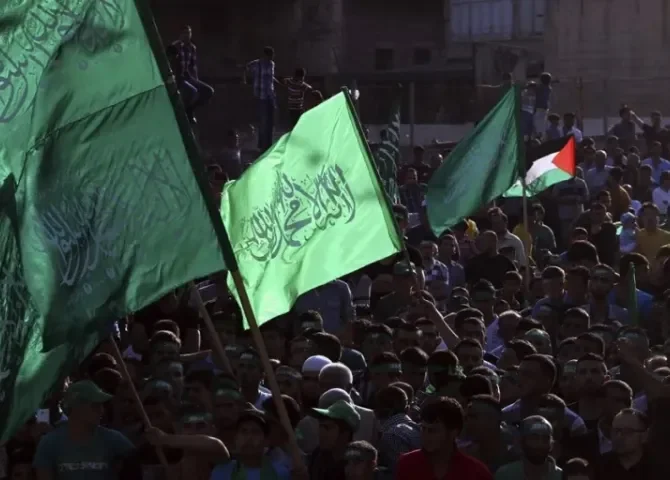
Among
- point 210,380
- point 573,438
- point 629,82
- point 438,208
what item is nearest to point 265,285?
point 210,380

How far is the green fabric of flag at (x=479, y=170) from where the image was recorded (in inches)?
593

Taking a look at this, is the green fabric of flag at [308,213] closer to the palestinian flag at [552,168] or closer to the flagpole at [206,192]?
the flagpole at [206,192]

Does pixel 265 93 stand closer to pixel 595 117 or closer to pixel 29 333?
pixel 595 117

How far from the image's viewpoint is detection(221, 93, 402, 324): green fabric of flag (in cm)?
1115

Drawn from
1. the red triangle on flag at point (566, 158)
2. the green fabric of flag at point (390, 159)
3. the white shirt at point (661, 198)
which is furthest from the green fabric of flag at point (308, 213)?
the white shirt at point (661, 198)

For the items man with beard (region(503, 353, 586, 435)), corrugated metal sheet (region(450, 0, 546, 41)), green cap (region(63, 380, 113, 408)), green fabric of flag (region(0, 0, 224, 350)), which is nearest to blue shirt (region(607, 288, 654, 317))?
man with beard (region(503, 353, 586, 435))

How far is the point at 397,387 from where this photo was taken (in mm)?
10062

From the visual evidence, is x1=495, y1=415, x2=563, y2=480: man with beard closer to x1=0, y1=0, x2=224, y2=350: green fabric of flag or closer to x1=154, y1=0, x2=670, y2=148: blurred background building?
x1=0, y1=0, x2=224, y2=350: green fabric of flag

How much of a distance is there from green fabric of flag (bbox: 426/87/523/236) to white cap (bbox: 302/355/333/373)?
13.1ft

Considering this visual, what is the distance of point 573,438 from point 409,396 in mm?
1121

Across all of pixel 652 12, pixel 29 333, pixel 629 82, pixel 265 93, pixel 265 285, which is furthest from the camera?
pixel 652 12

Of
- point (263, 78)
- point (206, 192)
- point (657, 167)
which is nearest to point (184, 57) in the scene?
point (263, 78)

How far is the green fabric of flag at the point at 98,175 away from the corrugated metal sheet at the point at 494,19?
28.4 m

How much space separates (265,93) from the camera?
22891mm
